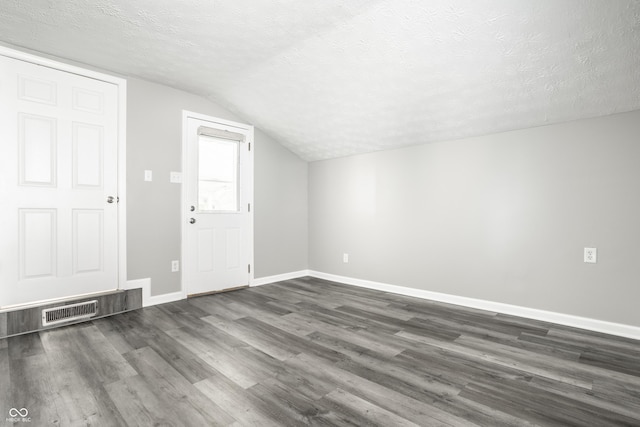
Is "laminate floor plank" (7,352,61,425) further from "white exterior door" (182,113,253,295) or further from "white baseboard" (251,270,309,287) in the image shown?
"white baseboard" (251,270,309,287)

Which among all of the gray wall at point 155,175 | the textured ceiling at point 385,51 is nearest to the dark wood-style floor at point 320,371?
the gray wall at point 155,175

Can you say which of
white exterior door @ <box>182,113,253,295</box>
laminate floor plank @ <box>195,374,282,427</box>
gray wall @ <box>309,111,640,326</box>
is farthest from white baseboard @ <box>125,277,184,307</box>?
gray wall @ <box>309,111,640,326</box>

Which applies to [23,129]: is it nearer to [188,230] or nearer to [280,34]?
[188,230]

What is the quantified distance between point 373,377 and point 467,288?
194cm

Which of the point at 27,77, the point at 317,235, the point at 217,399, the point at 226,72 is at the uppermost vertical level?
the point at 226,72

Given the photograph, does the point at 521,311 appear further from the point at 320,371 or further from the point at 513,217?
the point at 320,371

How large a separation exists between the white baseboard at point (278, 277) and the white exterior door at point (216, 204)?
165 millimetres

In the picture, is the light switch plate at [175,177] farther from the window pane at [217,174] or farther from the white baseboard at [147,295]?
the white baseboard at [147,295]

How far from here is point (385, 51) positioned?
2.52 m

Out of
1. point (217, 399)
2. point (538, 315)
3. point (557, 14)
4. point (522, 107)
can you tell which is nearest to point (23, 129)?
point (217, 399)

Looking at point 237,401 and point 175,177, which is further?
point 175,177

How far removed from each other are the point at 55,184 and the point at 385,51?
10.1 feet

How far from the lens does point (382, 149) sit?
4043 mm

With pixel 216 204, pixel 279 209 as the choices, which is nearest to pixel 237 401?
pixel 216 204
